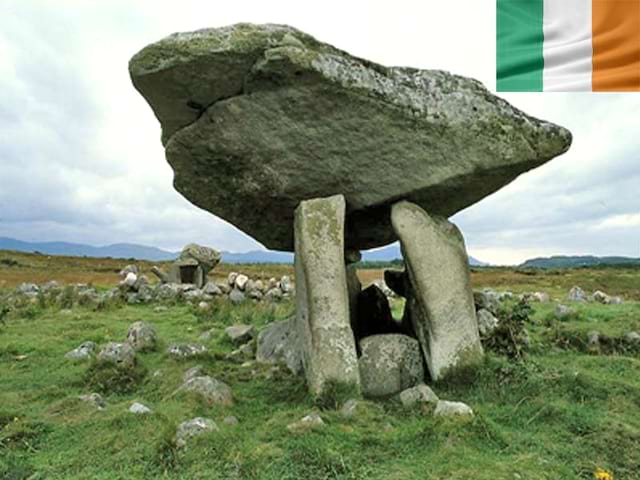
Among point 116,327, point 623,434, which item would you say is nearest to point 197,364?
point 116,327

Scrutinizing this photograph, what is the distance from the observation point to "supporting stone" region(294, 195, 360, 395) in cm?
826

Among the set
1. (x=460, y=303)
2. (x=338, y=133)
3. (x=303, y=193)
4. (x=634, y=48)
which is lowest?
(x=460, y=303)

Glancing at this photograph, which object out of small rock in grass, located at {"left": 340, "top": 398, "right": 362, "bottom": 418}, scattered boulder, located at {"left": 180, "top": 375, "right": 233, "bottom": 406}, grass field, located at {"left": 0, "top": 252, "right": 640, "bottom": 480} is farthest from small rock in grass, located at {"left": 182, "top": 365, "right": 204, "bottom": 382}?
small rock in grass, located at {"left": 340, "top": 398, "right": 362, "bottom": 418}

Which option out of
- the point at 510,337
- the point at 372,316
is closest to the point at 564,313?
the point at 510,337

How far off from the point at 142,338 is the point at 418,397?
6514mm

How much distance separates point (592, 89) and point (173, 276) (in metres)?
20.7

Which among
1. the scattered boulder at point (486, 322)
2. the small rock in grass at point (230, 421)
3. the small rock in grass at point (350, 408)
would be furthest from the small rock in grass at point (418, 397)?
the scattered boulder at point (486, 322)

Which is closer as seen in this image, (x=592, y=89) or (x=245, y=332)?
(x=592, y=89)

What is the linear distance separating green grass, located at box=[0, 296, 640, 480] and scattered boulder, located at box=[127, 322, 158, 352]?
46.1 inches

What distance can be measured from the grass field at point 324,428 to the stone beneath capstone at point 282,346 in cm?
27

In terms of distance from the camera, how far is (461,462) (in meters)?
5.62

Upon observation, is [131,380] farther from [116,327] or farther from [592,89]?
[592,89]

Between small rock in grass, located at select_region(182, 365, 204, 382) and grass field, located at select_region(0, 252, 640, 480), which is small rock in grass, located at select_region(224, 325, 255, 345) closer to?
grass field, located at select_region(0, 252, 640, 480)

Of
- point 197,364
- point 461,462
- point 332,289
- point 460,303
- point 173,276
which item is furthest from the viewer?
point 173,276
